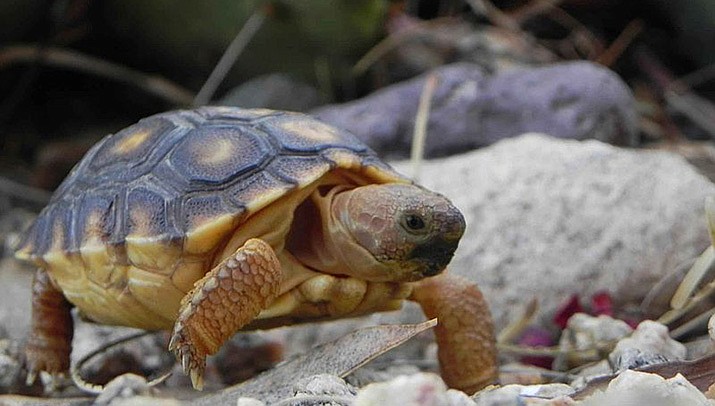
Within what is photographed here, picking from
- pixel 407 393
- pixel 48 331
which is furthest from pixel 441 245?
pixel 48 331

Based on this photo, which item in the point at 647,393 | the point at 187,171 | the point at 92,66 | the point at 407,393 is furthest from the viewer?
the point at 92,66

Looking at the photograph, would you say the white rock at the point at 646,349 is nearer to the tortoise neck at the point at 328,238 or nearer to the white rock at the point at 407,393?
the tortoise neck at the point at 328,238

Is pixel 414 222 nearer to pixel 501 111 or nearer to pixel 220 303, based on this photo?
pixel 220 303

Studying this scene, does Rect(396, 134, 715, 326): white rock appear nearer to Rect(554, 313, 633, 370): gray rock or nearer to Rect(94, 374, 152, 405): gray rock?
Rect(554, 313, 633, 370): gray rock

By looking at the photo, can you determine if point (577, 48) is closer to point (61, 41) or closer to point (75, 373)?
point (61, 41)

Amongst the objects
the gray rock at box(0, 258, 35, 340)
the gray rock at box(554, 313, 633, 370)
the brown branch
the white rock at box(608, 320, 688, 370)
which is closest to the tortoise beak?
the white rock at box(608, 320, 688, 370)

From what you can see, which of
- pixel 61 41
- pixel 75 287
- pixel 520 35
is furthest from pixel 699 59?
pixel 75 287
